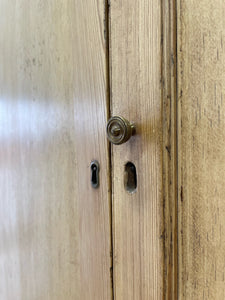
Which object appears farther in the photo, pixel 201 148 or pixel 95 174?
pixel 95 174

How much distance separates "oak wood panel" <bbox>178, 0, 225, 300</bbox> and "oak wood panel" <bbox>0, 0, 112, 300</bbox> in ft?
0.37

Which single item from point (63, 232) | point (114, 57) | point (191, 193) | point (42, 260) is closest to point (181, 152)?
point (191, 193)

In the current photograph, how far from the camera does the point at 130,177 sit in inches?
12.6

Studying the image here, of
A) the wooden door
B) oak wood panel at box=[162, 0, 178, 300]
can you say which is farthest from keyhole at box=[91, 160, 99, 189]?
oak wood panel at box=[162, 0, 178, 300]

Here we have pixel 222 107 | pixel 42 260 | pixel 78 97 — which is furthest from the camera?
pixel 42 260

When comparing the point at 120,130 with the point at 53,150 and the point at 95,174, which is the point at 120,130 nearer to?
the point at 95,174

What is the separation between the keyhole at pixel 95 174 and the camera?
0.36m

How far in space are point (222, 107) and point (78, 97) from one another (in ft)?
0.73

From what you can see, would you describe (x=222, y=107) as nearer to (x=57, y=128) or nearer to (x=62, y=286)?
(x=57, y=128)

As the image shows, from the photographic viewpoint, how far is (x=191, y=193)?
0.27 metres

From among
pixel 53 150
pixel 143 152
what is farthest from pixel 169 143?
pixel 53 150

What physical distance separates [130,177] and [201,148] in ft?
0.32

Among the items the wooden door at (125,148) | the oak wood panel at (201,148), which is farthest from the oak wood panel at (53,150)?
the oak wood panel at (201,148)

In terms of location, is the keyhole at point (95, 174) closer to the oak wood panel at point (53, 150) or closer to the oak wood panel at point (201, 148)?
the oak wood panel at point (53, 150)
